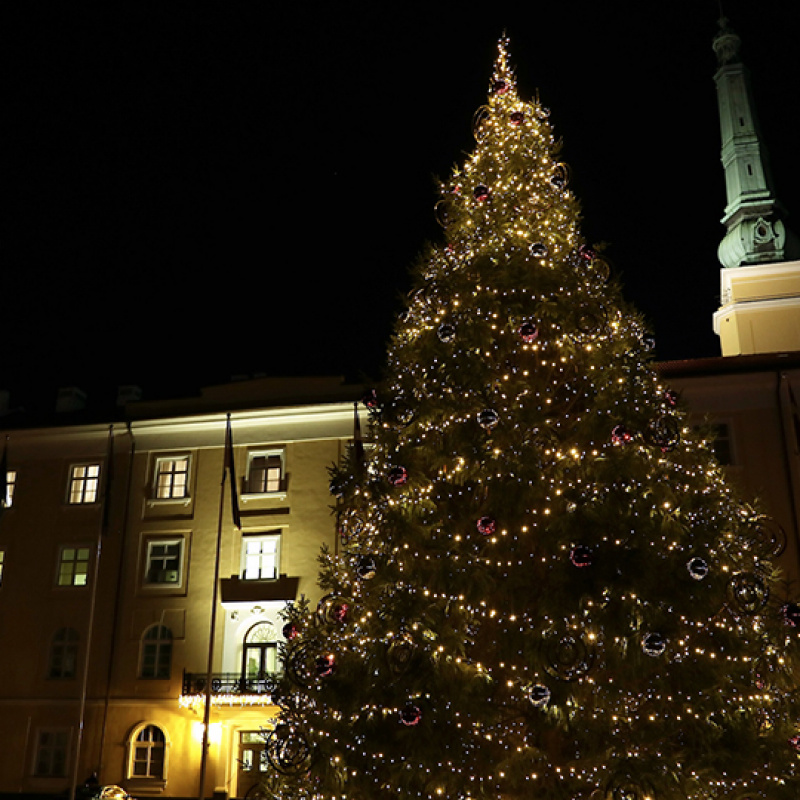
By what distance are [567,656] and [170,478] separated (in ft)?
69.0

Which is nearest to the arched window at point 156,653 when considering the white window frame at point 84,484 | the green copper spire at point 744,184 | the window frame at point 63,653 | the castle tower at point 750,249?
the window frame at point 63,653

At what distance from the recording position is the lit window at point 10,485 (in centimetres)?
3013

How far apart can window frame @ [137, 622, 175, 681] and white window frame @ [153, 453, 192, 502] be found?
3.86 metres

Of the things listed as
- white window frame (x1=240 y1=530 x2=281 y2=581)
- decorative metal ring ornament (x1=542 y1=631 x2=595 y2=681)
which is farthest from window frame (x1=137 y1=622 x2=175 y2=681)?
decorative metal ring ornament (x1=542 y1=631 x2=595 y2=681)

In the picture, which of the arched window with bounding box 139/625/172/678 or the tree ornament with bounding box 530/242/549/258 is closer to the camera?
the tree ornament with bounding box 530/242/549/258

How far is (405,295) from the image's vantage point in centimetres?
1346

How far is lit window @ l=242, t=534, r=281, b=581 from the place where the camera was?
89.3ft

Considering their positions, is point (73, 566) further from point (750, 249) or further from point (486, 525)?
point (750, 249)

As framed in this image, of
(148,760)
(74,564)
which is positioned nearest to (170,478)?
(74,564)

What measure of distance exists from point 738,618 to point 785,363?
15756 millimetres

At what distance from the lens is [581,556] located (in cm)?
1012

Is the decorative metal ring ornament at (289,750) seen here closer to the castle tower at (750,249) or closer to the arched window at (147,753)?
the arched window at (147,753)

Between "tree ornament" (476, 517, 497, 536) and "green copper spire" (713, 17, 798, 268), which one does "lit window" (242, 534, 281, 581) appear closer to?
"tree ornament" (476, 517, 497, 536)

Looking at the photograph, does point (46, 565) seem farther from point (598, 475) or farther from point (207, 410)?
point (598, 475)
